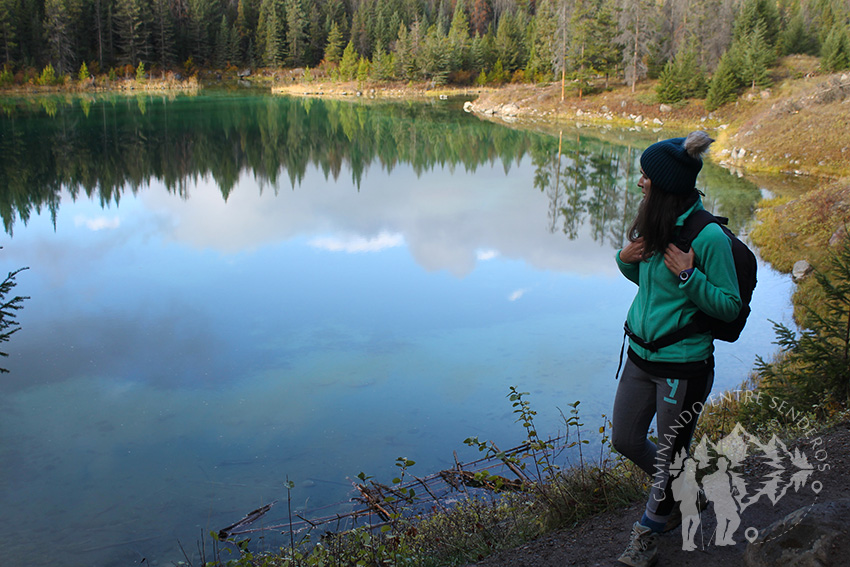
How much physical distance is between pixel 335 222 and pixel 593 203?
7.65 metres

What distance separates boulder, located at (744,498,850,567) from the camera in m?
2.59

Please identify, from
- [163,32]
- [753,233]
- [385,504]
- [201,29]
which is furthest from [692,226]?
[201,29]

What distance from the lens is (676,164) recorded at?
2.83 meters

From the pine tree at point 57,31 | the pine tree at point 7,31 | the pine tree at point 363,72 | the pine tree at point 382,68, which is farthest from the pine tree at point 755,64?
the pine tree at point 57,31

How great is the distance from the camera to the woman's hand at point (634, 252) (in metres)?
2.97

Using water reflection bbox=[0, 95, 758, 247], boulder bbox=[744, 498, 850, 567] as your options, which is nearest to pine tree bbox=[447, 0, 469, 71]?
water reflection bbox=[0, 95, 758, 247]

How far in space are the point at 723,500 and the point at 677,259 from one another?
1398 millimetres

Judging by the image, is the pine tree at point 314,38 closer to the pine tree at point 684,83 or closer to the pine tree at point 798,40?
the pine tree at point 798,40

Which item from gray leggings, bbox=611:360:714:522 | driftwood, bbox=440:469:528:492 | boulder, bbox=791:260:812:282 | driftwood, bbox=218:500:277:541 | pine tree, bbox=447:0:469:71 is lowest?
driftwood, bbox=218:500:277:541

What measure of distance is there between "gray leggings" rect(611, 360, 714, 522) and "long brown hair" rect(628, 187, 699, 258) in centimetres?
54

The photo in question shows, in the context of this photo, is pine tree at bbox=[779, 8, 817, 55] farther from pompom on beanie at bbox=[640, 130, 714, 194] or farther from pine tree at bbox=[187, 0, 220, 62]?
pine tree at bbox=[187, 0, 220, 62]

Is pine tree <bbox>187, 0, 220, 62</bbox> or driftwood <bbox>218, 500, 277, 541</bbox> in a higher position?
pine tree <bbox>187, 0, 220, 62</bbox>

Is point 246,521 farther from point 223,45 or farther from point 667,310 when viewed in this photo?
point 223,45

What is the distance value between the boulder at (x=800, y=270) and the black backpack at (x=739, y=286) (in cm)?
987
